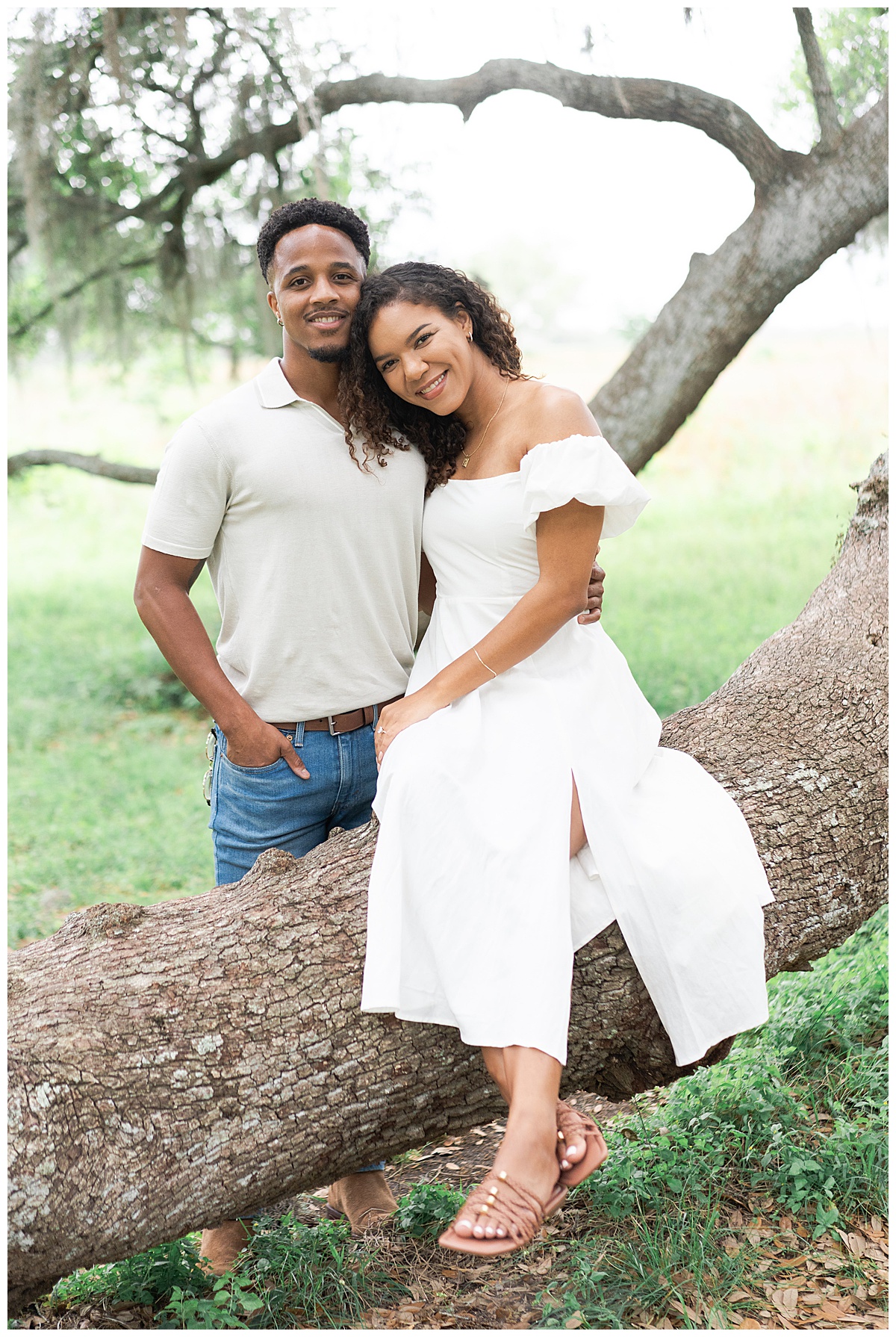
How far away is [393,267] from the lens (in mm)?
2742

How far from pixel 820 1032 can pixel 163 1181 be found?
2.24 m

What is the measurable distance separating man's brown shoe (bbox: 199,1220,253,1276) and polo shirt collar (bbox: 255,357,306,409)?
6.64 ft

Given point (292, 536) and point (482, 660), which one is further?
point (292, 536)

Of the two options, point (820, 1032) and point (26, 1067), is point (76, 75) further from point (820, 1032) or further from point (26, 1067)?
point (820, 1032)

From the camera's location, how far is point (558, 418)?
8.66 feet

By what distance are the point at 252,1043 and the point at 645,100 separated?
157 inches

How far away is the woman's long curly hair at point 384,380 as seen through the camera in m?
2.70

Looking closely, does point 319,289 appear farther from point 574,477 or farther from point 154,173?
point 154,173

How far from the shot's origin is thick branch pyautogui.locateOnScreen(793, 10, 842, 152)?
4297 mm

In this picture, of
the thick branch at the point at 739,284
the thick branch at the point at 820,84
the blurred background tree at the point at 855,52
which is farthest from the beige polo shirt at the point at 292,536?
the blurred background tree at the point at 855,52

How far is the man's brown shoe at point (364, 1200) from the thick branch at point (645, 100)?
3.96 meters

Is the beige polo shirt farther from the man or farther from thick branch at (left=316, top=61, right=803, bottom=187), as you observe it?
thick branch at (left=316, top=61, right=803, bottom=187)

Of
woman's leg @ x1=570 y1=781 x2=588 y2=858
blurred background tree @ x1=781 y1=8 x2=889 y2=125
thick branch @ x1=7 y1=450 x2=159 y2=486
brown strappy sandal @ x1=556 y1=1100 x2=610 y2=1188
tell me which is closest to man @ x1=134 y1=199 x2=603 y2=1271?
woman's leg @ x1=570 y1=781 x2=588 y2=858

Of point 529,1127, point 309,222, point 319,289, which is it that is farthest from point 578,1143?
point 309,222
